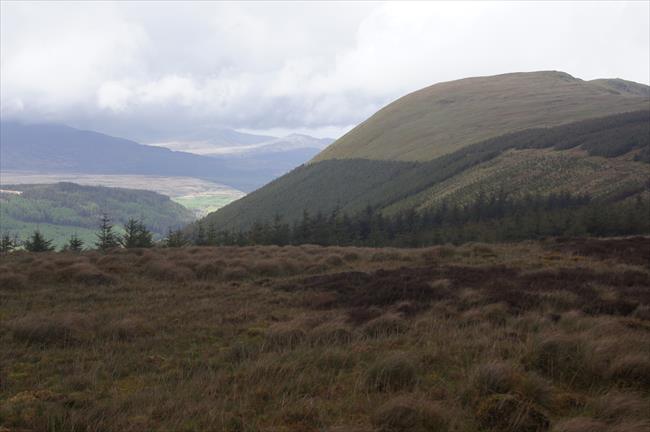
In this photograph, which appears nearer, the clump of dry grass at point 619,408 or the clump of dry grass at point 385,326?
the clump of dry grass at point 619,408

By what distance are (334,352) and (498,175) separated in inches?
4948

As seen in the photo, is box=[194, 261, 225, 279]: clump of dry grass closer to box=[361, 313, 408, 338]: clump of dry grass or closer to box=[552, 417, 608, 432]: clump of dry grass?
box=[361, 313, 408, 338]: clump of dry grass

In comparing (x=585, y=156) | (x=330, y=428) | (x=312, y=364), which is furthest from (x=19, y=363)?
(x=585, y=156)

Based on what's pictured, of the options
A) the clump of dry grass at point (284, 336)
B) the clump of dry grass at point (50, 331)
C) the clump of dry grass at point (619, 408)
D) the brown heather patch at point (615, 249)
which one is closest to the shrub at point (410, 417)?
the clump of dry grass at point (619, 408)

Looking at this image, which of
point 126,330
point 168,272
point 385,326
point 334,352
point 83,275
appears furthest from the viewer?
point 168,272

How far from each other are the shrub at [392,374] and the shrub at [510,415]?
1.22 meters

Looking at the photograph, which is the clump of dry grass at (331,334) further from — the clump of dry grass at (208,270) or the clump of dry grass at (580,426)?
the clump of dry grass at (208,270)

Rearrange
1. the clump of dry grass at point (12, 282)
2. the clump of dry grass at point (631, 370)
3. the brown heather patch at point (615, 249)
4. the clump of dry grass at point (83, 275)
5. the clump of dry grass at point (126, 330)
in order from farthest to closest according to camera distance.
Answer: the brown heather patch at point (615, 249) < the clump of dry grass at point (83, 275) < the clump of dry grass at point (12, 282) < the clump of dry grass at point (126, 330) < the clump of dry grass at point (631, 370)

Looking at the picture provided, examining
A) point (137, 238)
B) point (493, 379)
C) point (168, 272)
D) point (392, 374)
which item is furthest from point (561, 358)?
point (137, 238)

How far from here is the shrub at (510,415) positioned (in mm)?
5480

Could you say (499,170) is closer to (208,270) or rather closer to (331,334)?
(208,270)

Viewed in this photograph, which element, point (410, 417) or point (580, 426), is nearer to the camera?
point (580, 426)

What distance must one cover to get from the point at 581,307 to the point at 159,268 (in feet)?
49.4

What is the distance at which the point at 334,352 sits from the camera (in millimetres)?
8102
